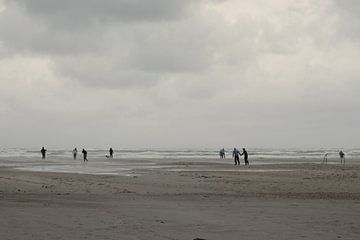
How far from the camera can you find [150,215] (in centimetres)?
1230

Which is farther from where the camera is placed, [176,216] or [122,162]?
[122,162]

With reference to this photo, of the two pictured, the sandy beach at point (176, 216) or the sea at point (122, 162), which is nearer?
the sandy beach at point (176, 216)

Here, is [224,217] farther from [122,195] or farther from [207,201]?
[122,195]

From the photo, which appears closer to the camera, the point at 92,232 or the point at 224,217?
the point at 92,232

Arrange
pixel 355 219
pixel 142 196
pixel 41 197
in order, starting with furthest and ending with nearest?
pixel 142 196 → pixel 41 197 → pixel 355 219

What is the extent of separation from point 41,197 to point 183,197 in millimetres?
5190

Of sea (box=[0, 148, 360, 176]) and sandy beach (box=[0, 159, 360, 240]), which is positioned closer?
sandy beach (box=[0, 159, 360, 240])

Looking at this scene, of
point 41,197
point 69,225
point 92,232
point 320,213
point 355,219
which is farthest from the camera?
point 41,197

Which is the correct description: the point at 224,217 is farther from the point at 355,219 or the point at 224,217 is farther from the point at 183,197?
the point at 183,197

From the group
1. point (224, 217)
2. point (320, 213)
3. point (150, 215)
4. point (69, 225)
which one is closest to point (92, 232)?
point (69, 225)

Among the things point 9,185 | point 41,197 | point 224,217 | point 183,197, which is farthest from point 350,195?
point 9,185

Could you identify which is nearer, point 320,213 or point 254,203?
point 320,213

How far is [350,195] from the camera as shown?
59.3 feet

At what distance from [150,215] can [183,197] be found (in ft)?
16.7
